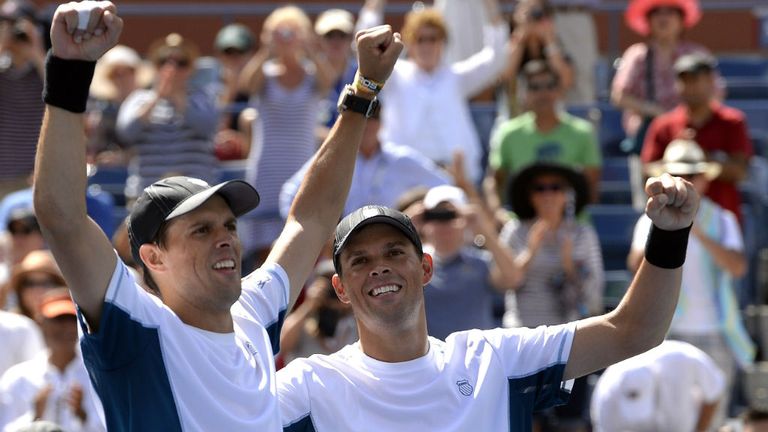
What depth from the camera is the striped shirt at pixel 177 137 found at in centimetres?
898

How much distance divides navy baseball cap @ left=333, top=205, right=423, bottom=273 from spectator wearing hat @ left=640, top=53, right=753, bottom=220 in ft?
15.8

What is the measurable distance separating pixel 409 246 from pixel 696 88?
5.09m

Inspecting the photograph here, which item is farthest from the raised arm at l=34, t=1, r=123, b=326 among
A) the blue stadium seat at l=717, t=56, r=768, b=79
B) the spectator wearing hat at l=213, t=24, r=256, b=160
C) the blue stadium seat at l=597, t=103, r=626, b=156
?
the blue stadium seat at l=717, t=56, r=768, b=79

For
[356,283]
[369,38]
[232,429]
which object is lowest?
[232,429]

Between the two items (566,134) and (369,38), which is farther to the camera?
(566,134)

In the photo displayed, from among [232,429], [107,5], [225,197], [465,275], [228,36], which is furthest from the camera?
[228,36]

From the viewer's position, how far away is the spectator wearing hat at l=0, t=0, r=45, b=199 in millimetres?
9648

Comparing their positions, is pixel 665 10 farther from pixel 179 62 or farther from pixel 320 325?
pixel 320 325

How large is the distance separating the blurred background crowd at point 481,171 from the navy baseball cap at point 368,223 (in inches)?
103

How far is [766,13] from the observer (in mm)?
13086

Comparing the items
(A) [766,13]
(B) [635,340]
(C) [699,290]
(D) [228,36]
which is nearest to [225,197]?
(B) [635,340]

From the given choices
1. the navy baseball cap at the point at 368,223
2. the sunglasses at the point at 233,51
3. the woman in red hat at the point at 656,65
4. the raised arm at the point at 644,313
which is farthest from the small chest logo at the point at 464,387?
the sunglasses at the point at 233,51

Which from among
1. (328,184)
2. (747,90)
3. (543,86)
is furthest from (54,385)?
(747,90)

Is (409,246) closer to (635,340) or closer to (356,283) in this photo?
(356,283)
